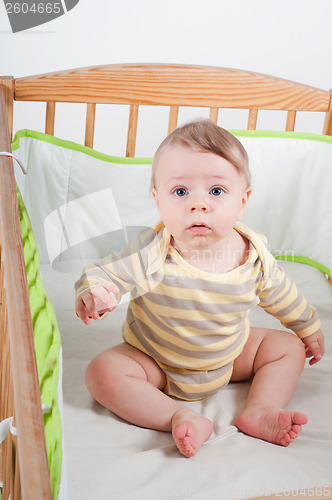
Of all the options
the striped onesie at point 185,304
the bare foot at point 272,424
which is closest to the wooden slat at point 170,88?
the striped onesie at point 185,304

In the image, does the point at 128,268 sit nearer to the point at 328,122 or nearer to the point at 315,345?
the point at 315,345

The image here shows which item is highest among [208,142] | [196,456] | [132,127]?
[208,142]

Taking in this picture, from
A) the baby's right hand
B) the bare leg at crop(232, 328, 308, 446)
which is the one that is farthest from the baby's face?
the bare leg at crop(232, 328, 308, 446)

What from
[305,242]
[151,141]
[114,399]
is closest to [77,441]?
[114,399]

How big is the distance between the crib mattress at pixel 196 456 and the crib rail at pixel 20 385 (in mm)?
155

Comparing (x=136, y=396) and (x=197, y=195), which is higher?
(x=197, y=195)

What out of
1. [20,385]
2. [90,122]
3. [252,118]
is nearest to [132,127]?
[90,122]

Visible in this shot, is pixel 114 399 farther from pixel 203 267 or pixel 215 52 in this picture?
pixel 215 52

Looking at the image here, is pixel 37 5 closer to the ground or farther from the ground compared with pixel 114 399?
farther from the ground

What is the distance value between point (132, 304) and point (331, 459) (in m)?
0.37

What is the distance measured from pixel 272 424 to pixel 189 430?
5.1 inches

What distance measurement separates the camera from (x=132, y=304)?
112cm

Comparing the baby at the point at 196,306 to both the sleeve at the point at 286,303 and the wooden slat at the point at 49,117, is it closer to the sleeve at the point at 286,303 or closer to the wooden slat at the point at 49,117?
the sleeve at the point at 286,303

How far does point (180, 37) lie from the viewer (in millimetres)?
2146
